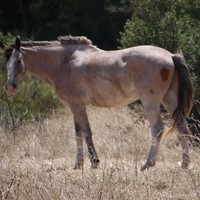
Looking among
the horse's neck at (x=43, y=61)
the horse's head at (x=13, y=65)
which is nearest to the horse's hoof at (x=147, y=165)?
the horse's neck at (x=43, y=61)

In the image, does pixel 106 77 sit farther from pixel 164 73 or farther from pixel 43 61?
pixel 43 61

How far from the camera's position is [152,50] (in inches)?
339

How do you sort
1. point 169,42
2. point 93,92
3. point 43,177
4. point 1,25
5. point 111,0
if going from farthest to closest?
1. point 1,25
2. point 111,0
3. point 169,42
4. point 93,92
5. point 43,177

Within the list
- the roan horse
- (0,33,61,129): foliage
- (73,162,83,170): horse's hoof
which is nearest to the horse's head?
the roan horse

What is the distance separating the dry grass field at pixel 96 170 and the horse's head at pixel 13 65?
1.04 metres

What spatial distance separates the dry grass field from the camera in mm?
6277

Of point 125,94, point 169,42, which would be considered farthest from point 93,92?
point 169,42

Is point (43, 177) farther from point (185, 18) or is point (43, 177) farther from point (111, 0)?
point (111, 0)

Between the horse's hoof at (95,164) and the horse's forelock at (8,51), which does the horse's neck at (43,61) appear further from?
the horse's hoof at (95,164)

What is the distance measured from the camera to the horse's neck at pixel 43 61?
962 cm

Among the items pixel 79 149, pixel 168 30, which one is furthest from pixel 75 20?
pixel 79 149

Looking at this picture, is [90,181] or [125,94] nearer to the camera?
[90,181]

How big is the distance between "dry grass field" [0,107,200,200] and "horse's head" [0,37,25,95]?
104 centimetres

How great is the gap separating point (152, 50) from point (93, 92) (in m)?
1.13
